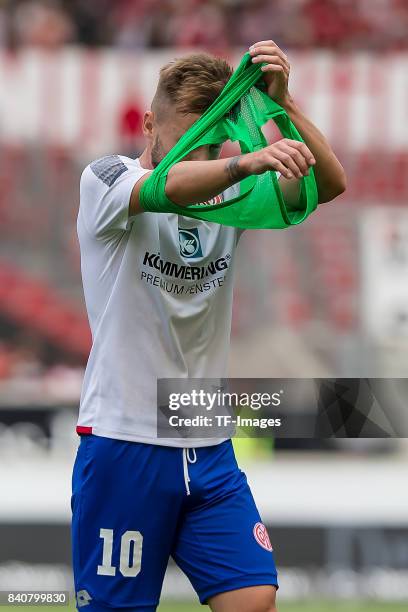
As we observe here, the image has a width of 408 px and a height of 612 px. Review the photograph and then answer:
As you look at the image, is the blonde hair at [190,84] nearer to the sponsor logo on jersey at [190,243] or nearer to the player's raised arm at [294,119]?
the player's raised arm at [294,119]

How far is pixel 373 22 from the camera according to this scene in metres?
10.2

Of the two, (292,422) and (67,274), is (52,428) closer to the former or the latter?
(67,274)

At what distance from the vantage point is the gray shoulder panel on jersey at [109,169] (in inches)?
120

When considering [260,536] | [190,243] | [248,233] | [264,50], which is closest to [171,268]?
[190,243]

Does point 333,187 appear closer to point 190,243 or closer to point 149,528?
point 190,243

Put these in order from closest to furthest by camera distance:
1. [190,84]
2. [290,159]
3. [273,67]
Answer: [290,159] < [273,67] < [190,84]

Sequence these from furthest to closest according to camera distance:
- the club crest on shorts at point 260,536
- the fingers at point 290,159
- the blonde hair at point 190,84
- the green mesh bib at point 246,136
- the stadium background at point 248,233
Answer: the stadium background at point 248,233 → the club crest on shorts at point 260,536 → the blonde hair at point 190,84 → the green mesh bib at point 246,136 → the fingers at point 290,159

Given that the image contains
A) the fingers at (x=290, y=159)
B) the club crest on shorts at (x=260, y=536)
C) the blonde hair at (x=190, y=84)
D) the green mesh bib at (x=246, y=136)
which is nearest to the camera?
the fingers at (x=290, y=159)

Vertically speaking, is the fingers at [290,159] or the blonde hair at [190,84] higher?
the blonde hair at [190,84]

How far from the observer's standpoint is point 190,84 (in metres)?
3.12

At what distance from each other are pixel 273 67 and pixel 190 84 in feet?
0.78

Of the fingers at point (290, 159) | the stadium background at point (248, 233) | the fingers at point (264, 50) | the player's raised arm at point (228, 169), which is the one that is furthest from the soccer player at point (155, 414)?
the stadium background at point (248, 233)

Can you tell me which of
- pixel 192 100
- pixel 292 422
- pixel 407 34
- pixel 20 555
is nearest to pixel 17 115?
pixel 407 34

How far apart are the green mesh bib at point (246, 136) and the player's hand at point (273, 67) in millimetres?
21
